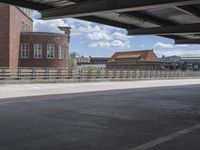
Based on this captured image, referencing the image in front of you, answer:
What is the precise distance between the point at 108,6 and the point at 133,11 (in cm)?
315

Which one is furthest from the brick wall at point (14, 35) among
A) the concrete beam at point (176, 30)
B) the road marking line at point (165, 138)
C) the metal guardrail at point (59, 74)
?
the road marking line at point (165, 138)

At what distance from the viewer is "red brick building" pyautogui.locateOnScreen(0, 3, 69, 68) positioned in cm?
4669

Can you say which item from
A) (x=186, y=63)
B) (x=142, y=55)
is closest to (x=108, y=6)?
(x=142, y=55)

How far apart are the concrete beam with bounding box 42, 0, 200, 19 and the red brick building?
31.8 meters

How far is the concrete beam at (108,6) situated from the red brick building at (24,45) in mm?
31761

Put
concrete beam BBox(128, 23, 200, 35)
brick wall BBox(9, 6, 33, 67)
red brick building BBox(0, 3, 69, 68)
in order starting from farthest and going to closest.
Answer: brick wall BBox(9, 6, 33, 67) < red brick building BBox(0, 3, 69, 68) < concrete beam BBox(128, 23, 200, 35)

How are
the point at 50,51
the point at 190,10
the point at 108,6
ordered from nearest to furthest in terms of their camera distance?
1. the point at 108,6
2. the point at 190,10
3. the point at 50,51

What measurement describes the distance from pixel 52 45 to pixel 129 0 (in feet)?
124

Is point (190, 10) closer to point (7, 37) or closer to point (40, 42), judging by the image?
point (7, 37)

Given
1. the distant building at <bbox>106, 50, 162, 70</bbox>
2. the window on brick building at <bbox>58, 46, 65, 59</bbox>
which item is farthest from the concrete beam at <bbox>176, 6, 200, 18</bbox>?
the distant building at <bbox>106, 50, 162, 70</bbox>

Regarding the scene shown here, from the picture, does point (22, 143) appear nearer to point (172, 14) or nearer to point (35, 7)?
point (35, 7)

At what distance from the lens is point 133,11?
17281 mm

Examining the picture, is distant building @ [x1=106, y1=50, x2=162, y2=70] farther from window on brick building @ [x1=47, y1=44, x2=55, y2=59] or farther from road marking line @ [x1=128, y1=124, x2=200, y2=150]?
road marking line @ [x1=128, y1=124, x2=200, y2=150]

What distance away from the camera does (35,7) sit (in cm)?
1580
